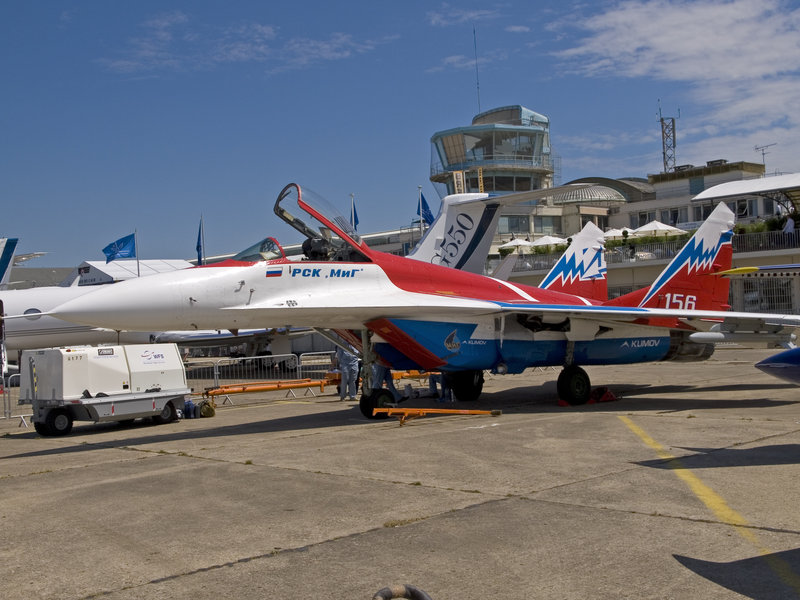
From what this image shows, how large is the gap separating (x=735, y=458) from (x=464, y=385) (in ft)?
25.9

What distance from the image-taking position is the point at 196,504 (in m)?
6.41

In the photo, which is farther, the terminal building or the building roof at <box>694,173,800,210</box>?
the terminal building

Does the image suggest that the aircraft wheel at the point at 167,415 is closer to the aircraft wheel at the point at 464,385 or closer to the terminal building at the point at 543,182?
the aircraft wheel at the point at 464,385

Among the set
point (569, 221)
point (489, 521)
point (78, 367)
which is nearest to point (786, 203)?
point (569, 221)

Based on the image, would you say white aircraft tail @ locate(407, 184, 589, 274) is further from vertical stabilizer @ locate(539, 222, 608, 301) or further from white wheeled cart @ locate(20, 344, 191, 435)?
white wheeled cart @ locate(20, 344, 191, 435)

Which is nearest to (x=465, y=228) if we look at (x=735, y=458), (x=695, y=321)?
(x=695, y=321)

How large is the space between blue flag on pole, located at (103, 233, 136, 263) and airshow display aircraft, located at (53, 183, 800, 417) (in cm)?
3048

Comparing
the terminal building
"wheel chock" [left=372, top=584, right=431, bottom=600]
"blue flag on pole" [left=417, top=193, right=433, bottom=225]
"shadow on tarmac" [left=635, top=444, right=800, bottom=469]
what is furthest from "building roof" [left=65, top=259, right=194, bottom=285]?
"wheel chock" [left=372, top=584, right=431, bottom=600]

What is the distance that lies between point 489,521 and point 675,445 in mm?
3802

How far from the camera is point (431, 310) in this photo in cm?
1227

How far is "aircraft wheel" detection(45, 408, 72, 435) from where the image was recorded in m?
12.7

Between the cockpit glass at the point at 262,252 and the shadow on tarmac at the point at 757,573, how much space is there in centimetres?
820

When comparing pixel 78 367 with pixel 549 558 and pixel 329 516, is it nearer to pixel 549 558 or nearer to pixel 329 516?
pixel 329 516

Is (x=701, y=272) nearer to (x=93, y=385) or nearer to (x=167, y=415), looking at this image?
(x=167, y=415)
